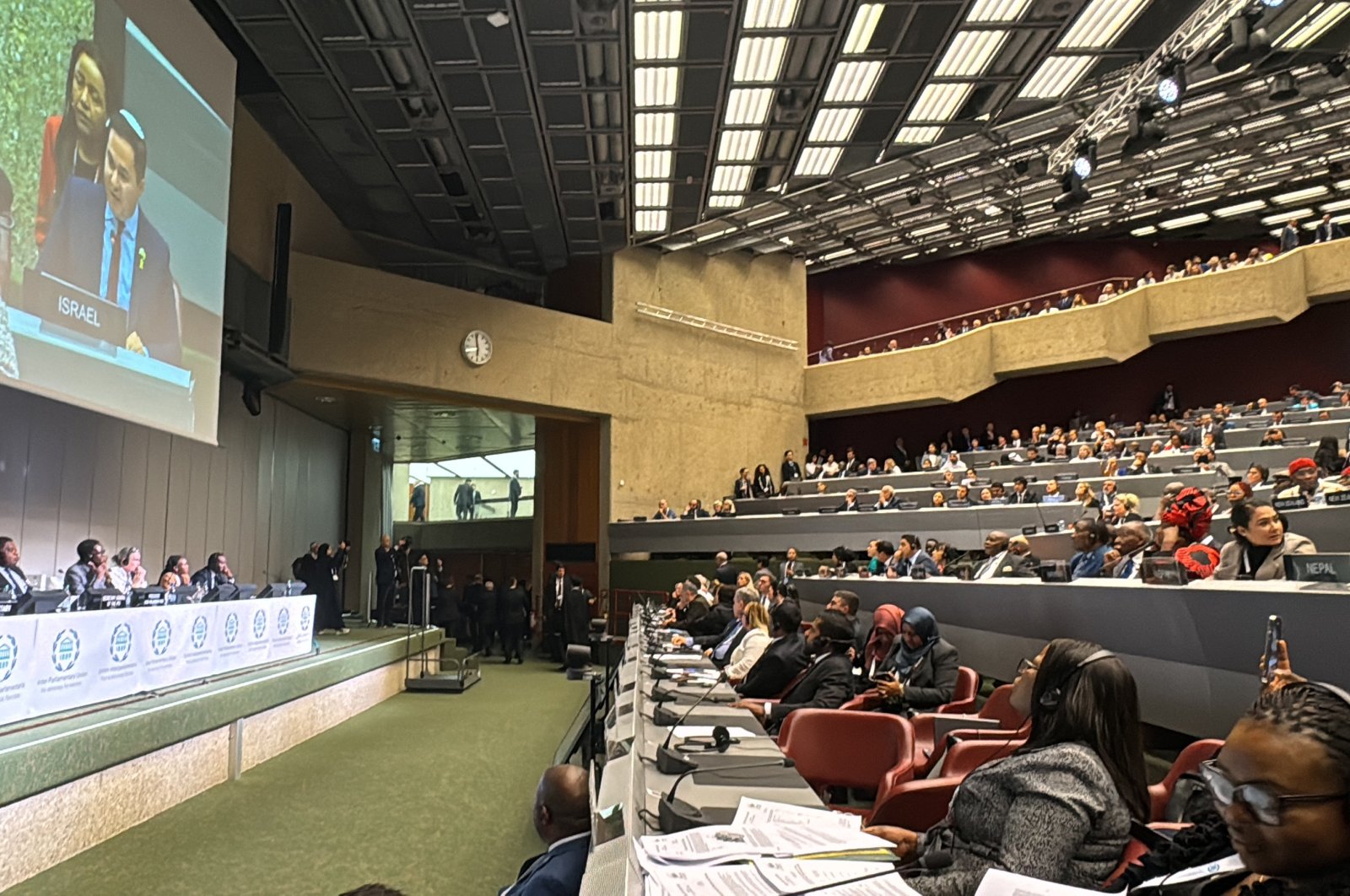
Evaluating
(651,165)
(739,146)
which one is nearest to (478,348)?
(651,165)

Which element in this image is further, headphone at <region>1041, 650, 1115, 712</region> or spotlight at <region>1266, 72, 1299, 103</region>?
spotlight at <region>1266, 72, 1299, 103</region>

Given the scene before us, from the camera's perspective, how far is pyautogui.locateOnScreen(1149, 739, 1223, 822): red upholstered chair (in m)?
1.92

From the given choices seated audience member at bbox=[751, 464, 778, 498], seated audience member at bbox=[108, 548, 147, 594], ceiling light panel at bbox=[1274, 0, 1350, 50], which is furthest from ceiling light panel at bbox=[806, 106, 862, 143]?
seated audience member at bbox=[108, 548, 147, 594]

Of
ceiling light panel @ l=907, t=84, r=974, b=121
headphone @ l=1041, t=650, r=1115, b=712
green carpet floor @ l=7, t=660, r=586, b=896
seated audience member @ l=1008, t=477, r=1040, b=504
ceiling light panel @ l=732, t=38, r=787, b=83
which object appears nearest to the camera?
headphone @ l=1041, t=650, r=1115, b=712

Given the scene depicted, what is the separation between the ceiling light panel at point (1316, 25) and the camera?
979cm

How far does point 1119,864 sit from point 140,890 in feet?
12.2

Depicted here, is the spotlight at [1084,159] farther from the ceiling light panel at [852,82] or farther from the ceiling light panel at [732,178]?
the ceiling light panel at [732,178]

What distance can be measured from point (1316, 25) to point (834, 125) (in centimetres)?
548

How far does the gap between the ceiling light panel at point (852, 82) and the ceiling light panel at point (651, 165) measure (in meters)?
2.42

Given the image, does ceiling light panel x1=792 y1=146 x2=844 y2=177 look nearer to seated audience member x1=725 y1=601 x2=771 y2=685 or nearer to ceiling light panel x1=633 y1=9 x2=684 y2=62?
ceiling light panel x1=633 y1=9 x2=684 y2=62

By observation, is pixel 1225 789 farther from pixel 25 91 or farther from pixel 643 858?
pixel 25 91

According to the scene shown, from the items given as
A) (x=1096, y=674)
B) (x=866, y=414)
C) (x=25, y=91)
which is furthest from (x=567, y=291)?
(x=1096, y=674)

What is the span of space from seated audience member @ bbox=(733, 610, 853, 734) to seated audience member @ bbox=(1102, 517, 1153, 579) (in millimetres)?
1528

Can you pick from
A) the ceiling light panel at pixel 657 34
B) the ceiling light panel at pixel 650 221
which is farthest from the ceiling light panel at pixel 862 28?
the ceiling light panel at pixel 650 221
